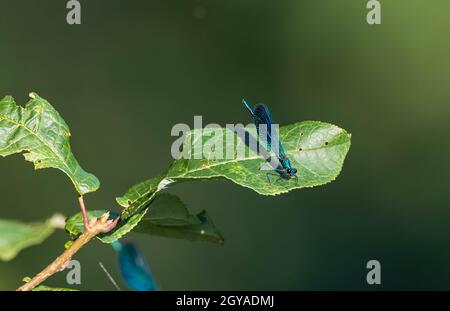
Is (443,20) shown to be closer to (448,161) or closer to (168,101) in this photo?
(448,161)

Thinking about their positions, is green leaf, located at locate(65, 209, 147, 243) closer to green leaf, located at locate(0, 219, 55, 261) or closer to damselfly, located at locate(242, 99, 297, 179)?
green leaf, located at locate(0, 219, 55, 261)

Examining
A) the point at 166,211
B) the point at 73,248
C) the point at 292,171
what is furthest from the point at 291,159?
the point at 73,248

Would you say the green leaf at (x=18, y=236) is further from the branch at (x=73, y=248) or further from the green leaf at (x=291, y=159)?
the green leaf at (x=291, y=159)

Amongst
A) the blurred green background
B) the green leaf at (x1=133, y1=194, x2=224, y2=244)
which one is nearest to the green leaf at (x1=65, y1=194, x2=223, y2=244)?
the green leaf at (x1=133, y1=194, x2=224, y2=244)

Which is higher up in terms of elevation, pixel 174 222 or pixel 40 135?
pixel 40 135

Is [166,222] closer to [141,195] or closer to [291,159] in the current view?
[141,195]
